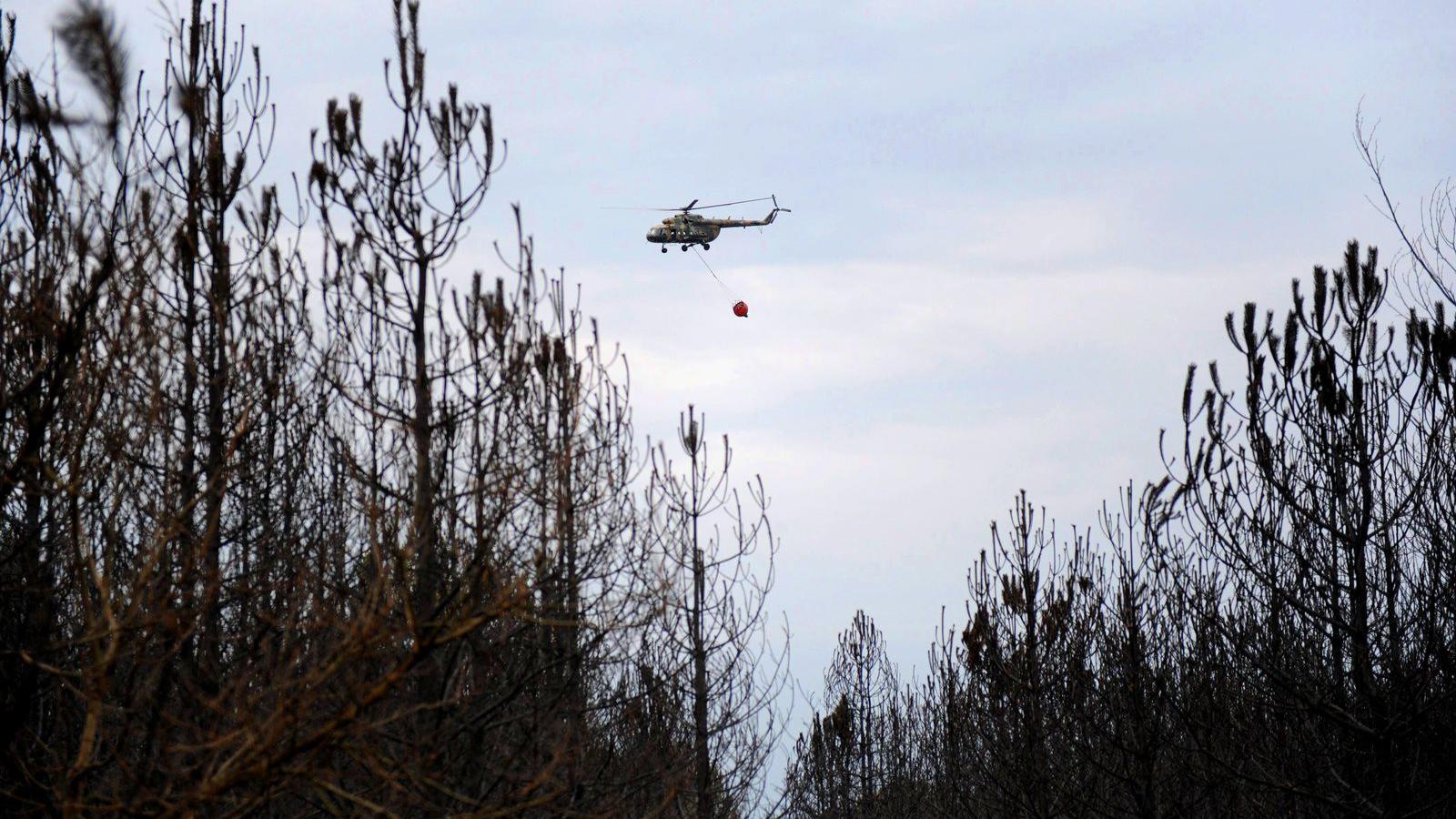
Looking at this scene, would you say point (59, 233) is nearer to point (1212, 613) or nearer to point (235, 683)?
point (235, 683)

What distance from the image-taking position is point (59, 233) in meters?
8.13

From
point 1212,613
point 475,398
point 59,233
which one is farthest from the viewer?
point 1212,613

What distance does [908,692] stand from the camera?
109 ft

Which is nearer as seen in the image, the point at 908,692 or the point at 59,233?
the point at 59,233

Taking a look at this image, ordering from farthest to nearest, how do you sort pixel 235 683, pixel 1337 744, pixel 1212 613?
1. pixel 1337 744
2. pixel 1212 613
3. pixel 235 683

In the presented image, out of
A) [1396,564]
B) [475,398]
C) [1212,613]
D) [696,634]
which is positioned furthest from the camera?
[696,634]

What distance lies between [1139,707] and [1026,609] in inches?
118

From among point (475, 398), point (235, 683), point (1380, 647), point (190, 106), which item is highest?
point (190, 106)

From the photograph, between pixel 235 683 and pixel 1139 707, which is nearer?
pixel 235 683

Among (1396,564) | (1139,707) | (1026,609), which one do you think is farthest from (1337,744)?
(1026,609)

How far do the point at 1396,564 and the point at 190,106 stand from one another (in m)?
10.9

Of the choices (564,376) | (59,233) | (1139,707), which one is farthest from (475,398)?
(1139,707)

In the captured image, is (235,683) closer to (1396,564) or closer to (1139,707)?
(1396,564)

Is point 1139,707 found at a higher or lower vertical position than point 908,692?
lower
